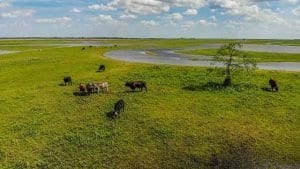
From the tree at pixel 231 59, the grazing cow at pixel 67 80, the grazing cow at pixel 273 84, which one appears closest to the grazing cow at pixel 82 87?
the grazing cow at pixel 67 80

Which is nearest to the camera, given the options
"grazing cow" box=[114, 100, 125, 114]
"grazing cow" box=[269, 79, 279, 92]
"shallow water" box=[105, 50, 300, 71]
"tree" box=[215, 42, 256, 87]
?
"grazing cow" box=[114, 100, 125, 114]

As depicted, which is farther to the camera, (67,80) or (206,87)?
(67,80)

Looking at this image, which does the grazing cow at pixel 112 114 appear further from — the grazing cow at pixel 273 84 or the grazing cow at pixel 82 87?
the grazing cow at pixel 273 84

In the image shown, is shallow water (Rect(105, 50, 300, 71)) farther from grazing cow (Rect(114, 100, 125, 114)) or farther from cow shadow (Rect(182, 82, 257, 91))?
grazing cow (Rect(114, 100, 125, 114))

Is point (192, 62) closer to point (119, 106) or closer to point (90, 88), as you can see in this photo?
point (90, 88)

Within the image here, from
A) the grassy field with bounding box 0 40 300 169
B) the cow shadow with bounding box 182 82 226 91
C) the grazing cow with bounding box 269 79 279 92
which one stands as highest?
the grazing cow with bounding box 269 79 279 92

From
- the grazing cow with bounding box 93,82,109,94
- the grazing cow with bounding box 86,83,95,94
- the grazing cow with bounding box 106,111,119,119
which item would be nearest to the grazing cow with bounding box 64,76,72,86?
the grazing cow with bounding box 86,83,95,94

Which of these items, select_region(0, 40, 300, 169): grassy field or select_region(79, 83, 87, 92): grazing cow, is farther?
select_region(79, 83, 87, 92): grazing cow

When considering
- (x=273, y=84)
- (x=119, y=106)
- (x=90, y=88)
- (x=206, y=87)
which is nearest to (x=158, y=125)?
(x=119, y=106)
